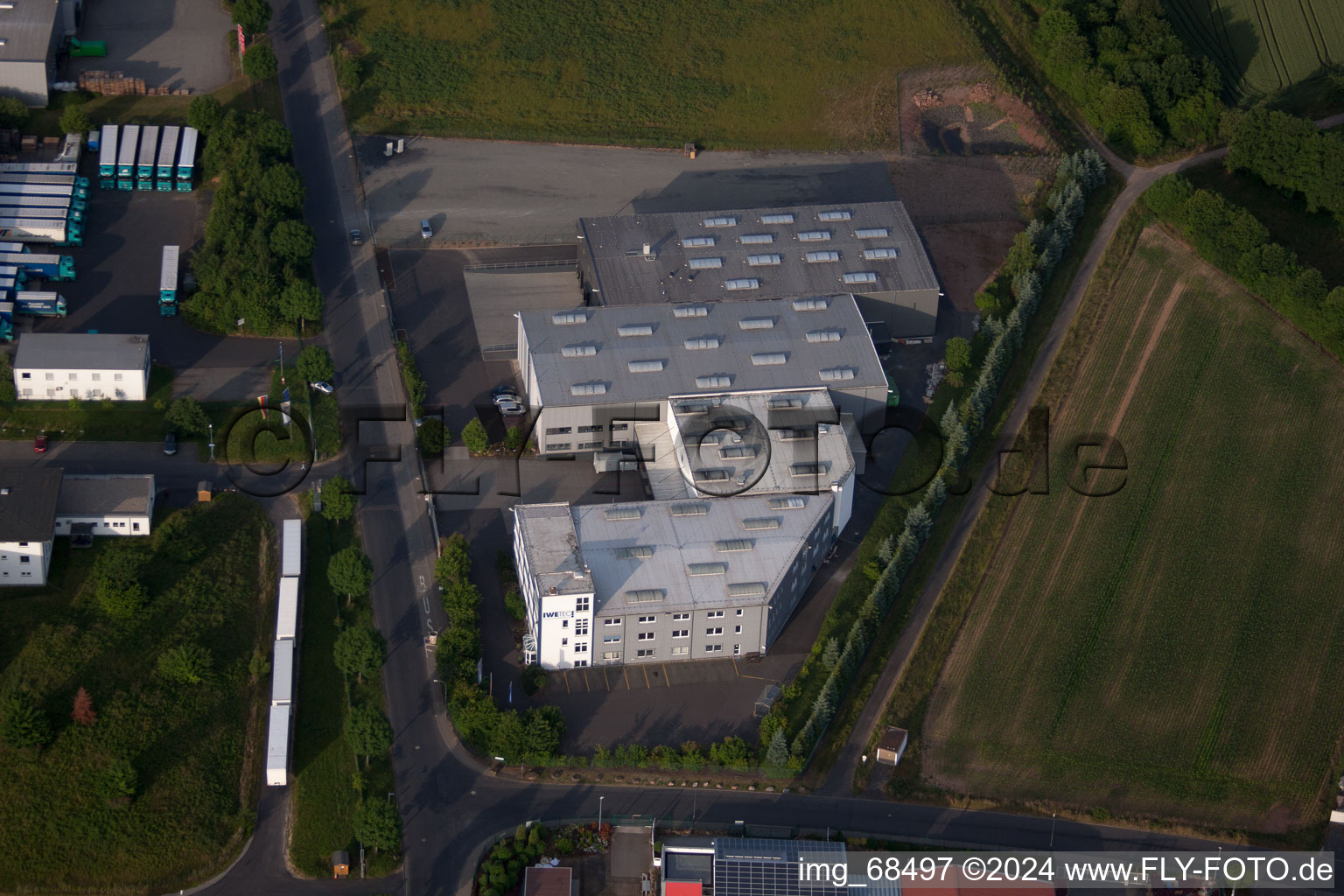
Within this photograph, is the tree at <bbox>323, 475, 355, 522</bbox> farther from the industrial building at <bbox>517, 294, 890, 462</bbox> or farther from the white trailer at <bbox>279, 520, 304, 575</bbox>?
the industrial building at <bbox>517, 294, 890, 462</bbox>

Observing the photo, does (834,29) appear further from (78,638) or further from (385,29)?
(78,638)

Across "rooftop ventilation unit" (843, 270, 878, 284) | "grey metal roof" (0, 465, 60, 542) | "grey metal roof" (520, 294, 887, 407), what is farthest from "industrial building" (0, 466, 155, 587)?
"rooftop ventilation unit" (843, 270, 878, 284)

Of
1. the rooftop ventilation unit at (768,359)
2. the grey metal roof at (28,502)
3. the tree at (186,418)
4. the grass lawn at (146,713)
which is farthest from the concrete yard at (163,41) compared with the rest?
the rooftop ventilation unit at (768,359)

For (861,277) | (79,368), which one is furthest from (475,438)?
(861,277)

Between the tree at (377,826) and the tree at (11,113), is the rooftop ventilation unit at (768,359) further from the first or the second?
the tree at (11,113)

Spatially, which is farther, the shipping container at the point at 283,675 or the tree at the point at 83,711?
the shipping container at the point at 283,675

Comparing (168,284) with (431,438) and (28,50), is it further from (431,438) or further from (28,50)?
(28,50)
